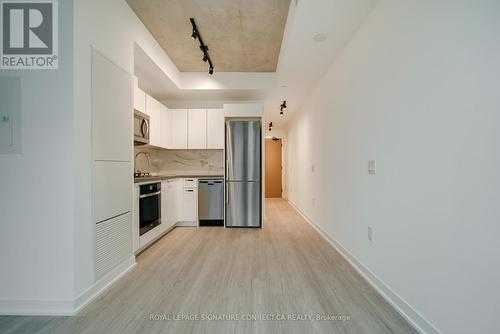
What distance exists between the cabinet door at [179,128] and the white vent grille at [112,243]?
2.31 m

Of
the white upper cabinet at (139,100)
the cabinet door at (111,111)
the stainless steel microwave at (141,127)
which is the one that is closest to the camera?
the cabinet door at (111,111)

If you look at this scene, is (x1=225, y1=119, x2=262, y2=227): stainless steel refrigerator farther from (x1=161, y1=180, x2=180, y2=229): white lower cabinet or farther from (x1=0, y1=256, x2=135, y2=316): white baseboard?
(x1=0, y1=256, x2=135, y2=316): white baseboard

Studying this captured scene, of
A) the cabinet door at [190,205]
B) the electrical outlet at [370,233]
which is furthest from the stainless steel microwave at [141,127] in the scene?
the electrical outlet at [370,233]

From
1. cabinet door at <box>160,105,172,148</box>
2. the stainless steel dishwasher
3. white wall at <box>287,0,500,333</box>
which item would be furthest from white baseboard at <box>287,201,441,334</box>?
cabinet door at <box>160,105,172,148</box>

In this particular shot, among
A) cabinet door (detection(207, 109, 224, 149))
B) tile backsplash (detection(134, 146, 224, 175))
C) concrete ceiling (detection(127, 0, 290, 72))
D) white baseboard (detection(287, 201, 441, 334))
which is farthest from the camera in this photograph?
tile backsplash (detection(134, 146, 224, 175))

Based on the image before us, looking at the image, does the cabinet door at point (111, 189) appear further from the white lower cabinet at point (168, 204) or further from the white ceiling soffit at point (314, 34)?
the white ceiling soffit at point (314, 34)

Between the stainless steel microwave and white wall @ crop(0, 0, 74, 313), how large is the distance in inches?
52.7

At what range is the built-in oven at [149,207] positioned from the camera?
9.11ft

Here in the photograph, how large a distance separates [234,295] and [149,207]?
5.52 ft

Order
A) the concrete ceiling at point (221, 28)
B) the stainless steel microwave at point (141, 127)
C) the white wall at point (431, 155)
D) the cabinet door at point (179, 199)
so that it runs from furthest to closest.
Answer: the cabinet door at point (179, 199) < the stainless steel microwave at point (141, 127) < the concrete ceiling at point (221, 28) < the white wall at point (431, 155)

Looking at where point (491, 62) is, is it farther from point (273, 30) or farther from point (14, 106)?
point (14, 106)

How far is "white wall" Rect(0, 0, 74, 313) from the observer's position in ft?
5.47

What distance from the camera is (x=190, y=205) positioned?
4.10 metres

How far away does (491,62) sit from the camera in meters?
1.06
